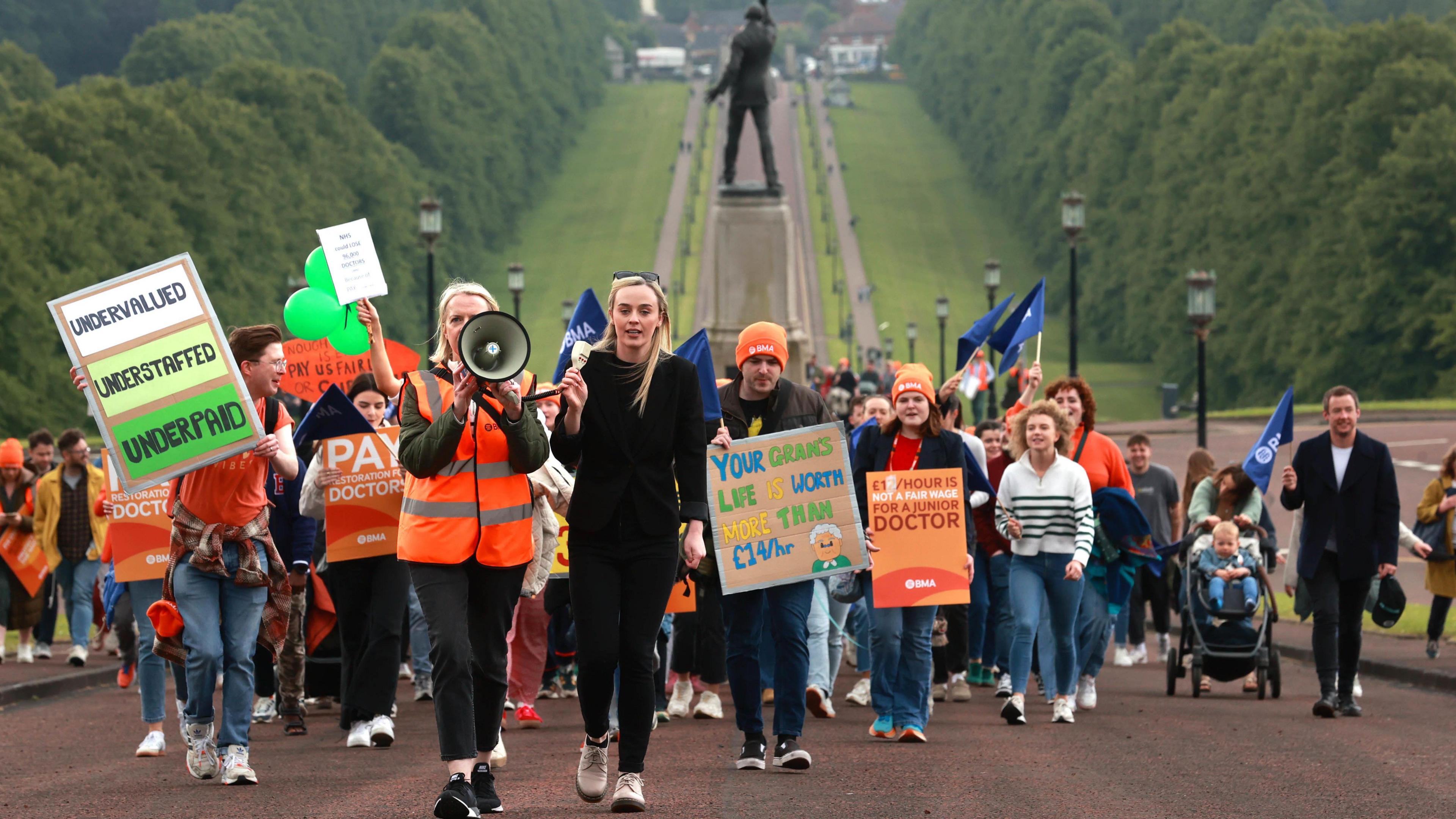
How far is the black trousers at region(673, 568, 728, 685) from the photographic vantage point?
11727 mm

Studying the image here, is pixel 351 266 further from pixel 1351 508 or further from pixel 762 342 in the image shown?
pixel 1351 508

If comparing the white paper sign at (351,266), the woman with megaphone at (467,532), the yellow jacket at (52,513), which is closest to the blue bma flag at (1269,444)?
the white paper sign at (351,266)

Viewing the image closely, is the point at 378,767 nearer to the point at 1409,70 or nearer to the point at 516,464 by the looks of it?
the point at 516,464

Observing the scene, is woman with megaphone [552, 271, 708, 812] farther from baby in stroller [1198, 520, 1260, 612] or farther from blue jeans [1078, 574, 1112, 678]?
baby in stroller [1198, 520, 1260, 612]

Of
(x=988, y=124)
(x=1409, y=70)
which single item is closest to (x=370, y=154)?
(x=1409, y=70)

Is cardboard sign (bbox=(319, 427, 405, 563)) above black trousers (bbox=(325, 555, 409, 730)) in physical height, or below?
above

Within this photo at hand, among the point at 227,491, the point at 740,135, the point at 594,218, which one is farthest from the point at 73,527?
the point at 594,218

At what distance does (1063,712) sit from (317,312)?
469 cm

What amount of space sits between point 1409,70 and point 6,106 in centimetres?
3917

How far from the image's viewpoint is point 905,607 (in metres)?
10.1

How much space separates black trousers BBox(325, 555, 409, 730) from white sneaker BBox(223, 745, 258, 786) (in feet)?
4.49

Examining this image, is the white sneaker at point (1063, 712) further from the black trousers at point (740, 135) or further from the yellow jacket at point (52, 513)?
the black trousers at point (740, 135)

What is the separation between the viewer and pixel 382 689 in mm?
9992

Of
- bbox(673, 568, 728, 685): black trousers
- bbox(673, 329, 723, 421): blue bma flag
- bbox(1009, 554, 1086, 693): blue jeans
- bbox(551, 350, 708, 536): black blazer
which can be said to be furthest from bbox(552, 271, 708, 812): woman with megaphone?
bbox(673, 568, 728, 685): black trousers
